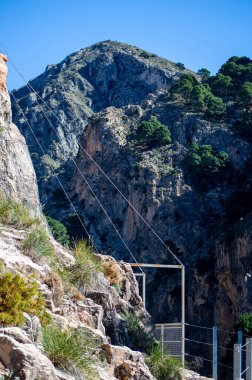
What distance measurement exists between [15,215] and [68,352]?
15.3 feet

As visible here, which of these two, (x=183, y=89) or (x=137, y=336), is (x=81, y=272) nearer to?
(x=137, y=336)

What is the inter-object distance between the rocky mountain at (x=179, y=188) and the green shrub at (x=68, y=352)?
4629 cm

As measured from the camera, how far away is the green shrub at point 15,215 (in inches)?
522

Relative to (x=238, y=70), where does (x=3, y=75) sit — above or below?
below

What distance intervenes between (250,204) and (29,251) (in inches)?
2299

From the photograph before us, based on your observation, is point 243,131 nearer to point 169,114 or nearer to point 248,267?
point 169,114

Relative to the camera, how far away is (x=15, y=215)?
1339cm

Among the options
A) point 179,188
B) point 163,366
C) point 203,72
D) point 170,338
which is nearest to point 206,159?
point 179,188

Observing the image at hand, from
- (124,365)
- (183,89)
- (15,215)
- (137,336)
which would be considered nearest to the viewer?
(124,365)

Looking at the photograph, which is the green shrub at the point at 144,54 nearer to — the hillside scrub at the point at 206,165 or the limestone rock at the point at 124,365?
the hillside scrub at the point at 206,165

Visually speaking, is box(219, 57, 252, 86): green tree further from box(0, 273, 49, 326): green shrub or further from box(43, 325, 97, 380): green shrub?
box(43, 325, 97, 380): green shrub

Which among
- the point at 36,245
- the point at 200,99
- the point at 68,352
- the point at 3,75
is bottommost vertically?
the point at 68,352

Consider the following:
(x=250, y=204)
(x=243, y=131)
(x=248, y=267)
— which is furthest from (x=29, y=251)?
(x=243, y=131)

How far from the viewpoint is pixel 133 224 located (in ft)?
252
